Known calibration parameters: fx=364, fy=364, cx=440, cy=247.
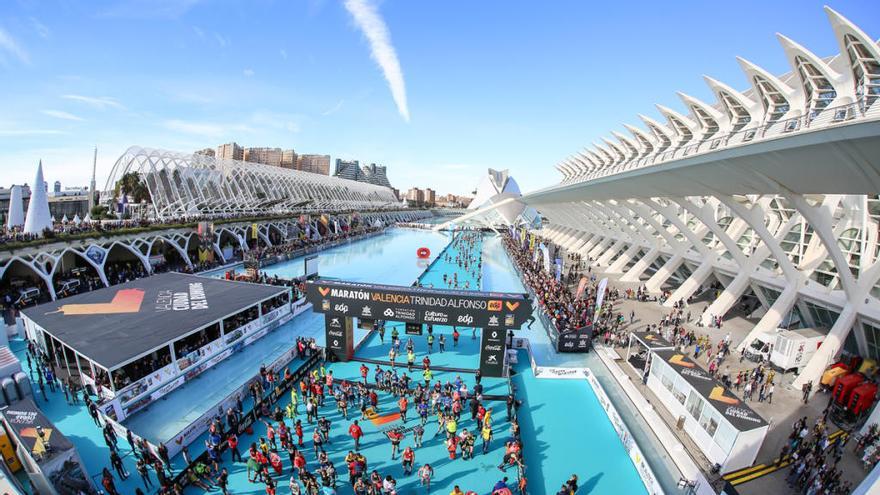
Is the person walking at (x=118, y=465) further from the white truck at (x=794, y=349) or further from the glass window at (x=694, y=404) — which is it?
the white truck at (x=794, y=349)

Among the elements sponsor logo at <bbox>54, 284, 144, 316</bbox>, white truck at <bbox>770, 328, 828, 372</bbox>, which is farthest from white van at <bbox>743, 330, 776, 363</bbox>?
sponsor logo at <bbox>54, 284, 144, 316</bbox>

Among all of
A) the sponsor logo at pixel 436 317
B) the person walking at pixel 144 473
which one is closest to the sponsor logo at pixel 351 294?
the sponsor logo at pixel 436 317

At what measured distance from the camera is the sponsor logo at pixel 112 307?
14562mm

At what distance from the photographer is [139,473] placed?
29.2 feet

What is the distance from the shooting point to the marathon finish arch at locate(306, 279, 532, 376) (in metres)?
13.0

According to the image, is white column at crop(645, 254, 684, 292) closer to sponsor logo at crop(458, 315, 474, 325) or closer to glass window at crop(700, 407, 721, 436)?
glass window at crop(700, 407, 721, 436)

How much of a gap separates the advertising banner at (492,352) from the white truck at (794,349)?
11.4 m

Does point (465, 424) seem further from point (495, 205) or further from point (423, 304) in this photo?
point (495, 205)

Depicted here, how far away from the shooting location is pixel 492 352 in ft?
44.8

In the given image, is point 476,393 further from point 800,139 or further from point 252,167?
point 252,167

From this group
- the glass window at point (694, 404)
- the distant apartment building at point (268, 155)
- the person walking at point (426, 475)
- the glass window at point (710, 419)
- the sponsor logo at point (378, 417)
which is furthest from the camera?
the distant apartment building at point (268, 155)

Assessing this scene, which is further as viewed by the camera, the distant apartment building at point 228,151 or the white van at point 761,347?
the distant apartment building at point 228,151

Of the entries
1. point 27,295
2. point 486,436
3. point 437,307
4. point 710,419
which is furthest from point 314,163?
point 710,419

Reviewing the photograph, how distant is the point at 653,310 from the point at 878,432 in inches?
519
